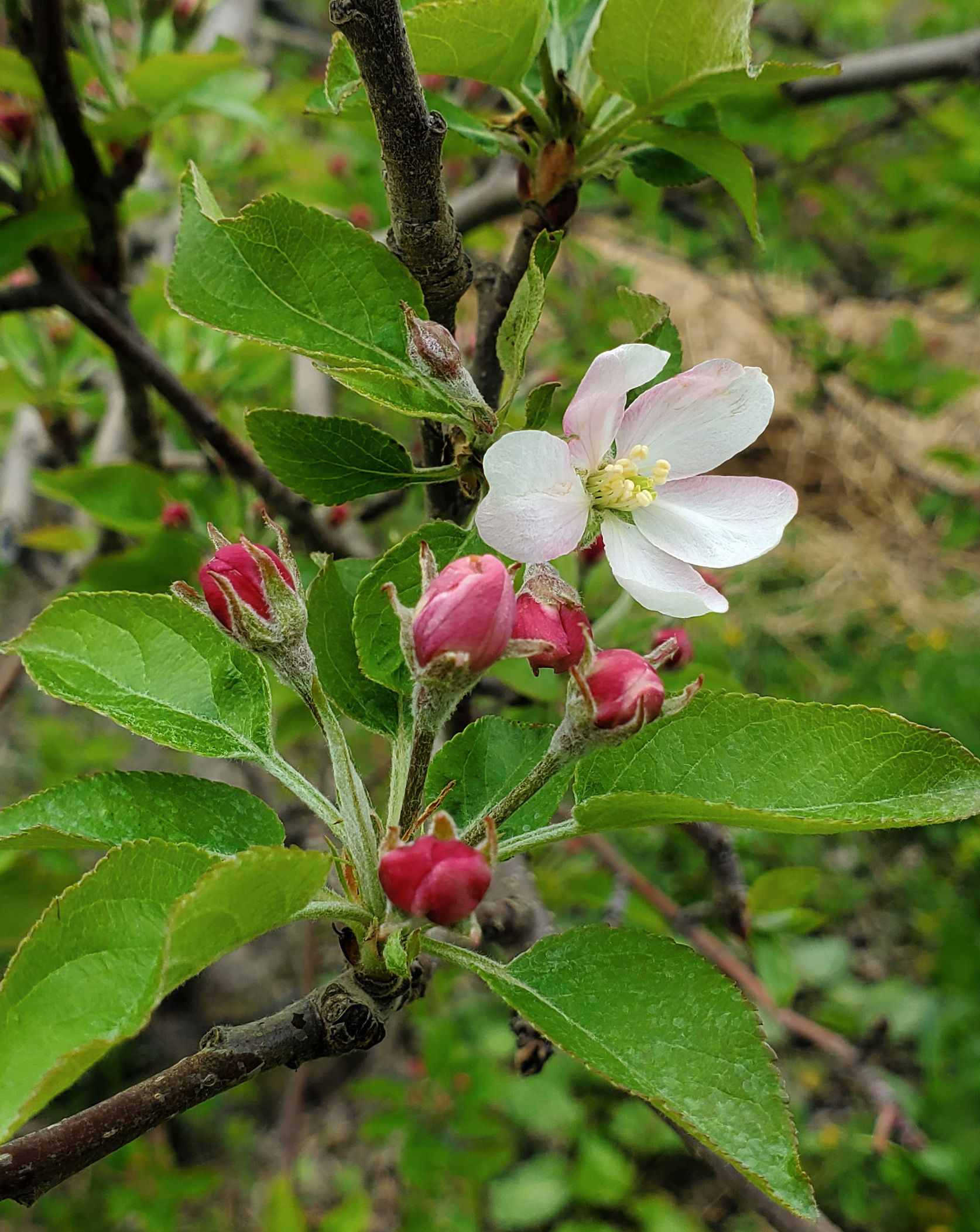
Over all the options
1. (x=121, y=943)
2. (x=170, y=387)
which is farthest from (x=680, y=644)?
(x=170, y=387)

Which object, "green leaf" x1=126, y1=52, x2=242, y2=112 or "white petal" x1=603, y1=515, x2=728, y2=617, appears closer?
"white petal" x1=603, y1=515, x2=728, y2=617

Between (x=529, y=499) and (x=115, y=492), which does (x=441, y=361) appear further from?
(x=115, y=492)

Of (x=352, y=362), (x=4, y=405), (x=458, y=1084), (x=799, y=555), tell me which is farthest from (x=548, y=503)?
(x=799, y=555)

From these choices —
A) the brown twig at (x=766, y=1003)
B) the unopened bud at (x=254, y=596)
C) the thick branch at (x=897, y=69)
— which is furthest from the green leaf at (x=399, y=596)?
the thick branch at (x=897, y=69)

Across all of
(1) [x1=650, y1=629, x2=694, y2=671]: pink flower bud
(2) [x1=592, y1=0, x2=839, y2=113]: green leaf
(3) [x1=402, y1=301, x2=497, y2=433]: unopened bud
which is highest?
(2) [x1=592, y1=0, x2=839, y2=113]: green leaf

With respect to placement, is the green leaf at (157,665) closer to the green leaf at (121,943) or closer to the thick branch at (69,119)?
the green leaf at (121,943)

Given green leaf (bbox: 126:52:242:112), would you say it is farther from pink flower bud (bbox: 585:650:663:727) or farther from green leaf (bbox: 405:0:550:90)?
pink flower bud (bbox: 585:650:663:727)

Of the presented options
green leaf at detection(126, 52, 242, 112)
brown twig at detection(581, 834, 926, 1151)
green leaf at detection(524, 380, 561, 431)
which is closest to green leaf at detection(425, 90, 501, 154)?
green leaf at detection(524, 380, 561, 431)
